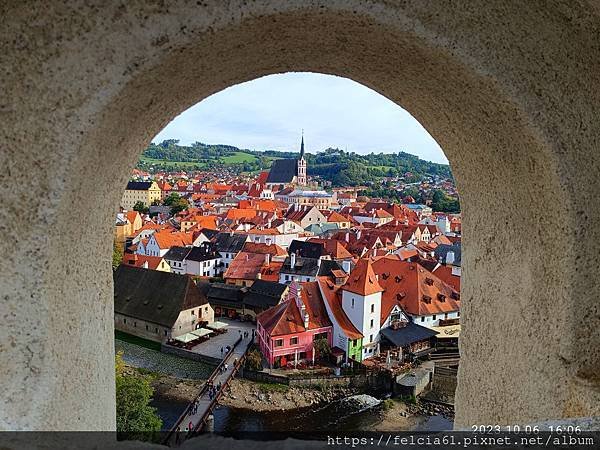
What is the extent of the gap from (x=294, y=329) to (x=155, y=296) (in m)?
6.76

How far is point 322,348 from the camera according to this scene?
19172 mm

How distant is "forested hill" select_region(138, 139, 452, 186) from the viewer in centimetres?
9025

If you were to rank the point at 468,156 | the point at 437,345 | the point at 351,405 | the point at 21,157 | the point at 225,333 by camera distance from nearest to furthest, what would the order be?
1. the point at 21,157
2. the point at 468,156
3. the point at 351,405
4. the point at 437,345
5. the point at 225,333

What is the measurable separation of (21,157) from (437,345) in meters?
20.6

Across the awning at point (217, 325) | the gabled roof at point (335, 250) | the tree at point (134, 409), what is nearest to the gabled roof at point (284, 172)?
the gabled roof at point (335, 250)

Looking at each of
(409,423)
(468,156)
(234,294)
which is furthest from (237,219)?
(468,156)

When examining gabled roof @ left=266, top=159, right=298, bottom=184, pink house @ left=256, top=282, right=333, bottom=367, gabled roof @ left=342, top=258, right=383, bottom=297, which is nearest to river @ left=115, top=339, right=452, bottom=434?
pink house @ left=256, top=282, right=333, bottom=367

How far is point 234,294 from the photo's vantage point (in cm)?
2455

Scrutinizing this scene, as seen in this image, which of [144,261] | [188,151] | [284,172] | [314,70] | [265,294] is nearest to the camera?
[314,70]

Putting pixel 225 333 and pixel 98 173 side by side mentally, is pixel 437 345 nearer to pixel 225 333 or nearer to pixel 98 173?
pixel 225 333

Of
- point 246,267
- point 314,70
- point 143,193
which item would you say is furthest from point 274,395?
point 143,193

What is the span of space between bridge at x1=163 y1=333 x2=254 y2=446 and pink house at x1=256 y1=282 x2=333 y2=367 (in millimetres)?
955

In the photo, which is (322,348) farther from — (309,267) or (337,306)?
(309,267)

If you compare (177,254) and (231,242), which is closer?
(177,254)
